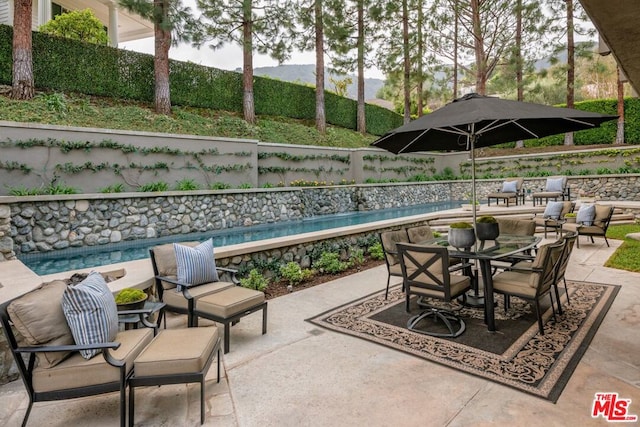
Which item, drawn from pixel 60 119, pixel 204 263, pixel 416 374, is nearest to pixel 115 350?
pixel 204 263

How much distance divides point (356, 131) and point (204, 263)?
16.8 metres

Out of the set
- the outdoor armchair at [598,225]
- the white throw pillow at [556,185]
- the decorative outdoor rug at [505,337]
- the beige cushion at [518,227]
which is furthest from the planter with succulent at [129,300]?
the white throw pillow at [556,185]

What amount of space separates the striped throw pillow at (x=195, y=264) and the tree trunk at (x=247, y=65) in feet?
36.4

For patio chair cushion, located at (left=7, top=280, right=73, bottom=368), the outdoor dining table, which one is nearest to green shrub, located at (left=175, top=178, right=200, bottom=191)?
the outdoor dining table

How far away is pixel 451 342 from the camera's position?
327cm

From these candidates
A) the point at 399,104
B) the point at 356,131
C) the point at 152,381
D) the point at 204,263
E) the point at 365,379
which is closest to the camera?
the point at 152,381

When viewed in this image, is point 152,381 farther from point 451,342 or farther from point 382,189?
point 382,189

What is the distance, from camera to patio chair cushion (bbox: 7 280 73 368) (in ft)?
6.57

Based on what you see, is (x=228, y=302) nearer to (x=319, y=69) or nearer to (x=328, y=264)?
(x=328, y=264)

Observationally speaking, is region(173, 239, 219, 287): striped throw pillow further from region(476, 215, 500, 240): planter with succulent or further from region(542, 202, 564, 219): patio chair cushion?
region(542, 202, 564, 219): patio chair cushion

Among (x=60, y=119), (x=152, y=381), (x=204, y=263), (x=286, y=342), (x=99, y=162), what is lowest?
(x=286, y=342)

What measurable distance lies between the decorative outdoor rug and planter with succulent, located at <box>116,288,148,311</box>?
1.72 metres

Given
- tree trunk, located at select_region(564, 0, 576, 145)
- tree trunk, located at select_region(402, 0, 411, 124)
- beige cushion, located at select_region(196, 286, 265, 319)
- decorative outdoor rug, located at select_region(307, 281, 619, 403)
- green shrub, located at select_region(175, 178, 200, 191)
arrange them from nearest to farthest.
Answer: decorative outdoor rug, located at select_region(307, 281, 619, 403)
beige cushion, located at select_region(196, 286, 265, 319)
green shrub, located at select_region(175, 178, 200, 191)
tree trunk, located at select_region(564, 0, 576, 145)
tree trunk, located at select_region(402, 0, 411, 124)

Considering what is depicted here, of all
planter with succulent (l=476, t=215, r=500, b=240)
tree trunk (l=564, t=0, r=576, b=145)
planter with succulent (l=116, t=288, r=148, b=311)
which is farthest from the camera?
tree trunk (l=564, t=0, r=576, b=145)
